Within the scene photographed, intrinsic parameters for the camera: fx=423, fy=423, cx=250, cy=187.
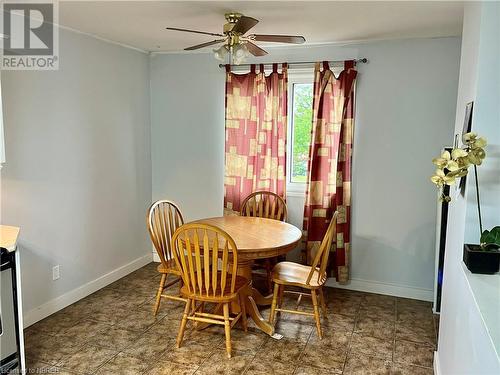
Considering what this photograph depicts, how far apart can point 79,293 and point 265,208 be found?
6.04ft

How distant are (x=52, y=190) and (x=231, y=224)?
4.79 feet

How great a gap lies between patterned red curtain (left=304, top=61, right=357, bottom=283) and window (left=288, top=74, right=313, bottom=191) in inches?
8.2

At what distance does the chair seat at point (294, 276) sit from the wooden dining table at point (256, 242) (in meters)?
0.24

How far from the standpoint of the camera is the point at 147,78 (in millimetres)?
4562

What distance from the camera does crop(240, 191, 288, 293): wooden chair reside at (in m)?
3.99

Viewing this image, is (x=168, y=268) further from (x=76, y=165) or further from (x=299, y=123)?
(x=299, y=123)

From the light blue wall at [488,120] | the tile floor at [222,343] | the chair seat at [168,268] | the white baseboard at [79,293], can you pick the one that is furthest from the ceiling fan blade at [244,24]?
the white baseboard at [79,293]

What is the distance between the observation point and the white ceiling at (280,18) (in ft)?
8.79

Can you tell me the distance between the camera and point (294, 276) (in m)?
3.19

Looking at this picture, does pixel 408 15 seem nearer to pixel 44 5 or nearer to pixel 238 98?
pixel 238 98
